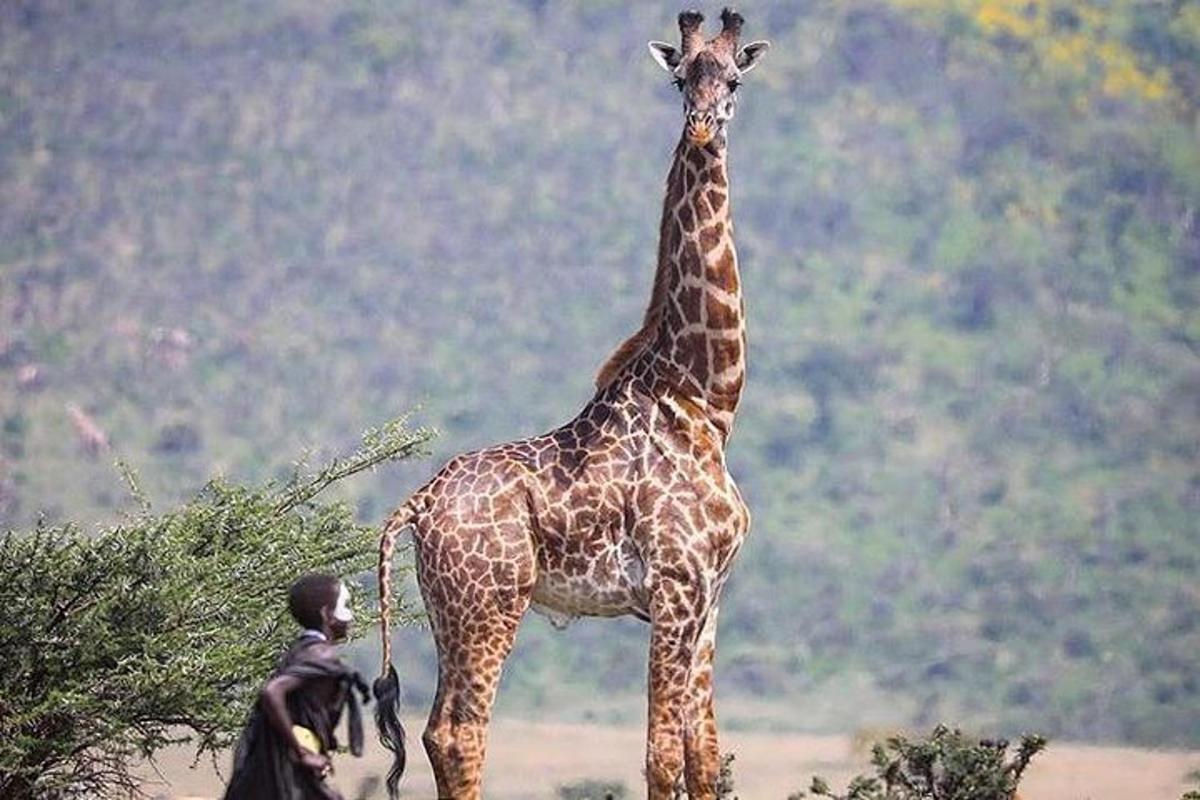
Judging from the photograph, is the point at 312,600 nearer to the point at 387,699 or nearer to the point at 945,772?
the point at 387,699

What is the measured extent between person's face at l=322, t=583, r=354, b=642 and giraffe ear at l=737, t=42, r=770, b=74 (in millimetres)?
3962

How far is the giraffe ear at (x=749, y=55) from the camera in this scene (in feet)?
52.0

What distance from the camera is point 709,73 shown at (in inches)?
615

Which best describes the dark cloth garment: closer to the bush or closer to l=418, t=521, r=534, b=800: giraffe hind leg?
l=418, t=521, r=534, b=800: giraffe hind leg

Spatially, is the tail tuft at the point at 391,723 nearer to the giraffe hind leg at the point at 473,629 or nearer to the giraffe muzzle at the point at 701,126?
the giraffe hind leg at the point at 473,629

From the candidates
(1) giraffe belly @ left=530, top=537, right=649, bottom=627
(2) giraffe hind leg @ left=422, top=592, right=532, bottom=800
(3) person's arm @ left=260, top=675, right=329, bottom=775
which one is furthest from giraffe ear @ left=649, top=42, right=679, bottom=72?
(3) person's arm @ left=260, top=675, right=329, bottom=775

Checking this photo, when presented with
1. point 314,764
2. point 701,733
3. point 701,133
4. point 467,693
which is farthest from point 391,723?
point 701,133

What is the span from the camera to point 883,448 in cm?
5319

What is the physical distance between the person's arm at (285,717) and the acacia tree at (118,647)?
18.1ft

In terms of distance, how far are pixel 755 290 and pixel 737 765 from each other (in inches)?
602

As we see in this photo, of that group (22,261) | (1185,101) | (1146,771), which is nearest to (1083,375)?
(1185,101)

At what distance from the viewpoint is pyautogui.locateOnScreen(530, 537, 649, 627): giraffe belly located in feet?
50.6

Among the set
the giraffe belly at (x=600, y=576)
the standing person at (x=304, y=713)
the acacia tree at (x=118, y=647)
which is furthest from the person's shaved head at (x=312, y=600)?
the acacia tree at (x=118, y=647)

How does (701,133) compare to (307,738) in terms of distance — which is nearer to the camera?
(307,738)
